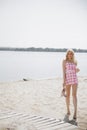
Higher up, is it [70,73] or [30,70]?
[70,73]

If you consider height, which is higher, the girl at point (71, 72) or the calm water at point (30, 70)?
the girl at point (71, 72)

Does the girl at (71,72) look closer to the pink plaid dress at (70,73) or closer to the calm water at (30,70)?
the pink plaid dress at (70,73)

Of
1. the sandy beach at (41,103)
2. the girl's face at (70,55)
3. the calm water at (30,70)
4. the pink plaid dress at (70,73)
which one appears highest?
the girl's face at (70,55)

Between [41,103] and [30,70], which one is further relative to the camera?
[30,70]

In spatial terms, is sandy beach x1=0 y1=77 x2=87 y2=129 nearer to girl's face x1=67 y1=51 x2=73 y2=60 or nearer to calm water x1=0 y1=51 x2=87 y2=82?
girl's face x1=67 y1=51 x2=73 y2=60

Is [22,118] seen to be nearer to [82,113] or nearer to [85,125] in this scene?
[85,125]

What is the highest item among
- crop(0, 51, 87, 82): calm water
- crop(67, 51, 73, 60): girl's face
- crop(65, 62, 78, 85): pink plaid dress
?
crop(67, 51, 73, 60): girl's face

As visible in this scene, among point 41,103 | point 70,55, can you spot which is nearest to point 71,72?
point 70,55

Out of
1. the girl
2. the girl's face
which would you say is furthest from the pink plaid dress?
the girl's face

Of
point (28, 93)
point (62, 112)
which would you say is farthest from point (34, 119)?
point (28, 93)

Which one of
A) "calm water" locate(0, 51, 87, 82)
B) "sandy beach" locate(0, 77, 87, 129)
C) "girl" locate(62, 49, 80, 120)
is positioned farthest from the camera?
"calm water" locate(0, 51, 87, 82)

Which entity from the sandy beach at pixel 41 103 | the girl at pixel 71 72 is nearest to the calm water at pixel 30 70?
the sandy beach at pixel 41 103

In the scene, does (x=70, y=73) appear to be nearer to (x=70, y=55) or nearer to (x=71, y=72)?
(x=71, y=72)

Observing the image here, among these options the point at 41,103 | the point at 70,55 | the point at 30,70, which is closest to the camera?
the point at 70,55
